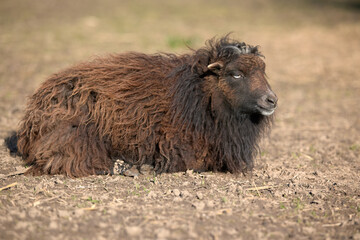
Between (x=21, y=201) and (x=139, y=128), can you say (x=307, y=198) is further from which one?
(x=21, y=201)

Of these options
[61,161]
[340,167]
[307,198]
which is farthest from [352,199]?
[61,161]

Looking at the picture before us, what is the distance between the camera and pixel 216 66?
650cm

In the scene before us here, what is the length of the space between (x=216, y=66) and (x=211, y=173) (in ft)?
5.22

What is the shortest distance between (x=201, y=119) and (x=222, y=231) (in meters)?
2.19

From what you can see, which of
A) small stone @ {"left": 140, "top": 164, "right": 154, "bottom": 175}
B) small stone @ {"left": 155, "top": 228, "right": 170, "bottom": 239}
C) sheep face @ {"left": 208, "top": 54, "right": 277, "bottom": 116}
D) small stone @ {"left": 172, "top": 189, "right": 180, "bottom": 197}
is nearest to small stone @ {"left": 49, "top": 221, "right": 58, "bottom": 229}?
small stone @ {"left": 155, "top": 228, "right": 170, "bottom": 239}

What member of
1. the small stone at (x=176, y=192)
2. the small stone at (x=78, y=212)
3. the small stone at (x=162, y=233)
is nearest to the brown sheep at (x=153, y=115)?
the small stone at (x=176, y=192)

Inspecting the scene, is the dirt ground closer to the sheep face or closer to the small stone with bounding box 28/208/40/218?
the small stone with bounding box 28/208/40/218

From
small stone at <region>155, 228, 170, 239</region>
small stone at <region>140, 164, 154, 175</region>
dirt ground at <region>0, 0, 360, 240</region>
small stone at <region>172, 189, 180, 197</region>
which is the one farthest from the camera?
small stone at <region>140, 164, 154, 175</region>

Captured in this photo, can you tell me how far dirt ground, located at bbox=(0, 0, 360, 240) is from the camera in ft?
16.2

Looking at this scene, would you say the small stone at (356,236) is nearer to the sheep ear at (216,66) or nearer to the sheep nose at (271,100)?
the sheep nose at (271,100)

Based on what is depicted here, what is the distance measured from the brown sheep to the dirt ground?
300 mm

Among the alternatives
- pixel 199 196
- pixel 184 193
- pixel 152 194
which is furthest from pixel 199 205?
pixel 152 194

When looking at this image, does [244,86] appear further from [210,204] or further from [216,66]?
[210,204]

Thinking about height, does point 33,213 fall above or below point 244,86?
below
